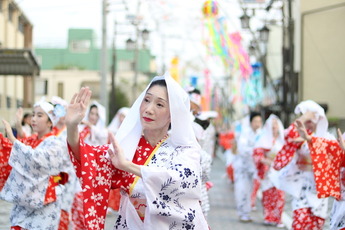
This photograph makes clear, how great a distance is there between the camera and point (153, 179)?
4.37m

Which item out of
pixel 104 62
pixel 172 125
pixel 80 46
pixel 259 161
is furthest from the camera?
pixel 80 46

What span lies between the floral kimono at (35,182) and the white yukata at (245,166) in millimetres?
5701

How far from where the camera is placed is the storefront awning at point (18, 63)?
641 inches

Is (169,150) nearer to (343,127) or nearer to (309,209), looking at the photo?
(309,209)

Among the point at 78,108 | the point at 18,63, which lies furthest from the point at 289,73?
the point at 78,108

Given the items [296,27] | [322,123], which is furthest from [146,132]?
[296,27]

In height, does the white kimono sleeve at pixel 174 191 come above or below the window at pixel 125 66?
below

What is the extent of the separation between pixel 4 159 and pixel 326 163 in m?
3.13

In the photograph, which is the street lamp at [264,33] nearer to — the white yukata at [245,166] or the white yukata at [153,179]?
the white yukata at [245,166]

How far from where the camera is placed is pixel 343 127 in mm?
15914

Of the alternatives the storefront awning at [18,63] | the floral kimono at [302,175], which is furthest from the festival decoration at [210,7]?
the floral kimono at [302,175]

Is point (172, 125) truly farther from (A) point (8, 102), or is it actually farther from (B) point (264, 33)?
(A) point (8, 102)

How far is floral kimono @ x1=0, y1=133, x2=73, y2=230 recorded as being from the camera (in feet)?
21.1

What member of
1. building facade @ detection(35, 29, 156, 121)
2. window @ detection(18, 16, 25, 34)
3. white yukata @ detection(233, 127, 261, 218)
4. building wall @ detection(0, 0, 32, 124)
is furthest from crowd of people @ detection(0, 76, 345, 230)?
building facade @ detection(35, 29, 156, 121)
